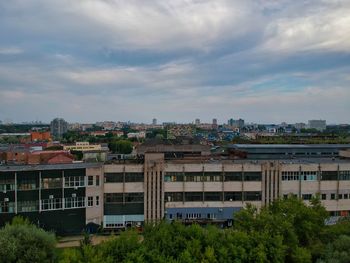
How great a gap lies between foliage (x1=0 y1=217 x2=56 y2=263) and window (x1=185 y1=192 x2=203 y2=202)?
25.7m

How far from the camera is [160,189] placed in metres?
56.8

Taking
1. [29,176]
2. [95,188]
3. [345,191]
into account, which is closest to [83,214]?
[95,188]

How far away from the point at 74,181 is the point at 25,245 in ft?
72.5

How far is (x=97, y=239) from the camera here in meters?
52.0

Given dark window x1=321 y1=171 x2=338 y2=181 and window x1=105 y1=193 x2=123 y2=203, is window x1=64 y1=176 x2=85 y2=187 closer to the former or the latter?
window x1=105 y1=193 x2=123 y2=203

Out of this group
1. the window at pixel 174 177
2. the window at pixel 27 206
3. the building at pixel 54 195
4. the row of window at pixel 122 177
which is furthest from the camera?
the window at pixel 174 177

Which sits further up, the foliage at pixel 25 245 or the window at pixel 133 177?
the window at pixel 133 177

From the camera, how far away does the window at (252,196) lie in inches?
2279

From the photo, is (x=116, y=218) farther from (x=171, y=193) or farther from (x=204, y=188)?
(x=204, y=188)

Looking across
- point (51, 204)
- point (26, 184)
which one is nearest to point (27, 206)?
point (26, 184)

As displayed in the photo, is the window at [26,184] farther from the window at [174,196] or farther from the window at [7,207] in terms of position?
the window at [174,196]

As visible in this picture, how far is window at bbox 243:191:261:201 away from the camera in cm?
5789

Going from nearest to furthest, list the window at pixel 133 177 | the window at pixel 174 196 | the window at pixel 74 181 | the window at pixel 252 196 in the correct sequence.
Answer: the window at pixel 74 181 → the window at pixel 133 177 → the window at pixel 174 196 → the window at pixel 252 196

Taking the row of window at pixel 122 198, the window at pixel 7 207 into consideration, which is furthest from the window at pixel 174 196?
the window at pixel 7 207
